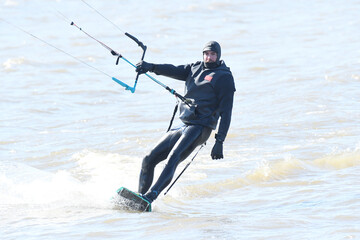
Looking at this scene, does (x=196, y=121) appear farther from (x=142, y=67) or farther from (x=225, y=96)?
(x=142, y=67)

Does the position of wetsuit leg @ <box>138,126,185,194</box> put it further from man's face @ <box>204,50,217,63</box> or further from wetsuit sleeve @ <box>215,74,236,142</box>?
man's face @ <box>204,50,217,63</box>

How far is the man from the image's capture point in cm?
810

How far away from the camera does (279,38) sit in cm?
2541

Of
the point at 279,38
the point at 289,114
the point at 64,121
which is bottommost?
the point at 64,121

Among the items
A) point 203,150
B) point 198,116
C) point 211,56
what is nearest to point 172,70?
point 211,56

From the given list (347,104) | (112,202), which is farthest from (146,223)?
(347,104)

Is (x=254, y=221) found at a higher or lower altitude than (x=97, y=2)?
lower

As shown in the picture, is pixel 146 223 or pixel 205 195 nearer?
pixel 146 223

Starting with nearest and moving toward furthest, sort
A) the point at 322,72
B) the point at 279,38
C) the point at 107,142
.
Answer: the point at 107,142
the point at 322,72
the point at 279,38

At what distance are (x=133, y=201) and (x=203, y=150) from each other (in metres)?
4.63

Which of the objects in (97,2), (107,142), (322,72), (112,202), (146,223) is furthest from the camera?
(97,2)

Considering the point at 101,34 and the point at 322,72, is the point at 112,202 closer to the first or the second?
the point at 322,72

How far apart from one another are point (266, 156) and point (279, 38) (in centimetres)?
1438

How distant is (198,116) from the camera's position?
325 inches
